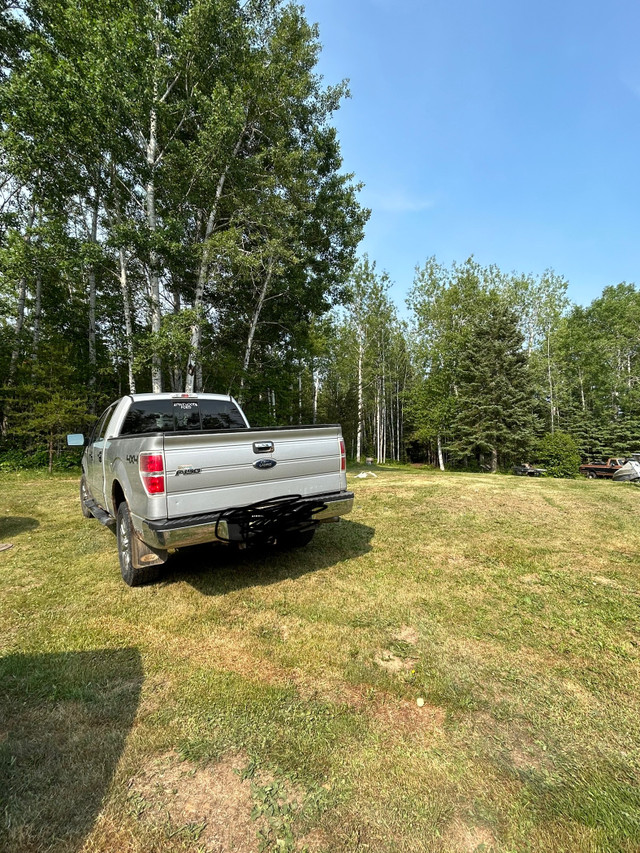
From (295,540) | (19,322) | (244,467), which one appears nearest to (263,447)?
(244,467)

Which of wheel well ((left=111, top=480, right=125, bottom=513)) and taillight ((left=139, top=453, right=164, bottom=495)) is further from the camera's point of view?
wheel well ((left=111, top=480, right=125, bottom=513))

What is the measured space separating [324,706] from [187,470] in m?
1.91

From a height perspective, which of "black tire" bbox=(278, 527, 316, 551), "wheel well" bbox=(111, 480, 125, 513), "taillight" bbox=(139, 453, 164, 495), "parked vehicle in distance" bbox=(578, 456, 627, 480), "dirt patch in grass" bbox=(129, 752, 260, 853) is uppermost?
"taillight" bbox=(139, 453, 164, 495)

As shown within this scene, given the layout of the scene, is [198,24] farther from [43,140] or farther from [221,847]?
[221,847]

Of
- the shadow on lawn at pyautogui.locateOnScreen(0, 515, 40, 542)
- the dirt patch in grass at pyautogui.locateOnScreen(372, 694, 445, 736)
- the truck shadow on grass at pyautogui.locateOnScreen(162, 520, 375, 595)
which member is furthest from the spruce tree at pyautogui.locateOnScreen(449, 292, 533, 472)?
the dirt patch in grass at pyautogui.locateOnScreen(372, 694, 445, 736)

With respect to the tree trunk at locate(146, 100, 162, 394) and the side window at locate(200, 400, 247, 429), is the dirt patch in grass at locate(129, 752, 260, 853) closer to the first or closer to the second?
the side window at locate(200, 400, 247, 429)

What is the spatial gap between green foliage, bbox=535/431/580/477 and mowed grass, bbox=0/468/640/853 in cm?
2332

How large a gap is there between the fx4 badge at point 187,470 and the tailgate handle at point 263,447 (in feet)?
1.78

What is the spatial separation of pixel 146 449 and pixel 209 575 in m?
1.67

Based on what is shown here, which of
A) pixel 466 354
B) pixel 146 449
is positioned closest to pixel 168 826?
pixel 146 449

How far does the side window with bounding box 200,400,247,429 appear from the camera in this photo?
5.00 metres

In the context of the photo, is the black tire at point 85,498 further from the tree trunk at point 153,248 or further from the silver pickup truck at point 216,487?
the tree trunk at point 153,248

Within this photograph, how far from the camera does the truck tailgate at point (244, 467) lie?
2.99 meters

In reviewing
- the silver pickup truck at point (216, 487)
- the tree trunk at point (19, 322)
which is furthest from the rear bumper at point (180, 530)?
the tree trunk at point (19, 322)
